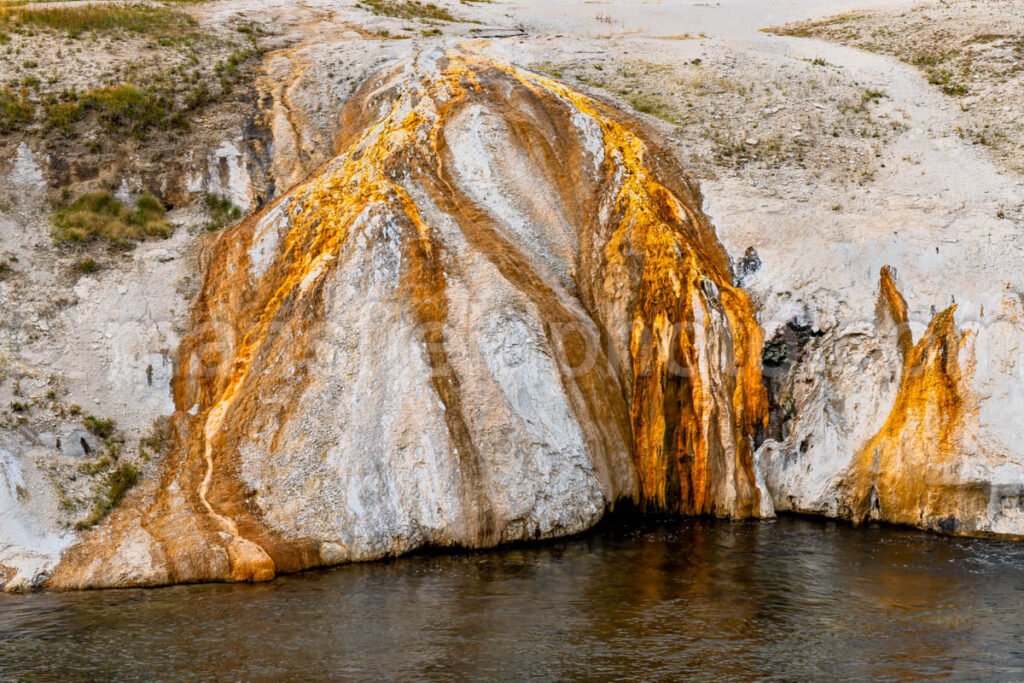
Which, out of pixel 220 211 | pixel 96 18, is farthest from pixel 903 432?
pixel 96 18

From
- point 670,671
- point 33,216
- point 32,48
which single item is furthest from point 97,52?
point 670,671

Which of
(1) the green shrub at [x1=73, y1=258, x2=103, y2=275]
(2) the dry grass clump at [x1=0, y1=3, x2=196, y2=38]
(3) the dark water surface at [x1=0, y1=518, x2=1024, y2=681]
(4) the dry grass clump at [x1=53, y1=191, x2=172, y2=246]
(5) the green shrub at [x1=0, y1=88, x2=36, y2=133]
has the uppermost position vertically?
(2) the dry grass clump at [x1=0, y1=3, x2=196, y2=38]

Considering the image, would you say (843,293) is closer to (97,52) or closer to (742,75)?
(742,75)

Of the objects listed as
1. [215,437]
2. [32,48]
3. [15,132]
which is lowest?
[215,437]

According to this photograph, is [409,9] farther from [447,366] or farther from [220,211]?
[447,366]

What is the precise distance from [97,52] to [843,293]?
2597 cm

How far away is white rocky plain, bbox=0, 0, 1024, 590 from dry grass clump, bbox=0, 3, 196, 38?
9351 millimetres

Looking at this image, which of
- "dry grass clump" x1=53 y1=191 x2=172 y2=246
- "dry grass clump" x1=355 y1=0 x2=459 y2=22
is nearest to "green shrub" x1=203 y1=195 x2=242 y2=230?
"dry grass clump" x1=53 y1=191 x2=172 y2=246

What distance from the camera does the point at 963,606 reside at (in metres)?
17.7

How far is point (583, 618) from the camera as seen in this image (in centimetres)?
1758

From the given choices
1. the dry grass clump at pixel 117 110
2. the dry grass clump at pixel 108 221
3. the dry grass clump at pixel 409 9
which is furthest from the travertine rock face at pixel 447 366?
the dry grass clump at pixel 409 9

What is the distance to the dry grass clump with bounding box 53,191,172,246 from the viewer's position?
2769cm

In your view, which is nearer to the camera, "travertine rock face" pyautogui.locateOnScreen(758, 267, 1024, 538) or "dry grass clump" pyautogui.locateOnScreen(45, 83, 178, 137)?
"travertine rock face" pyautogui.locateOnScreen(758, 267, 1024, 538)

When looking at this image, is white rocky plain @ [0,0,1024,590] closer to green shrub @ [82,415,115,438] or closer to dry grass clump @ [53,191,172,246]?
green shrub @ [82,415,115,438]
